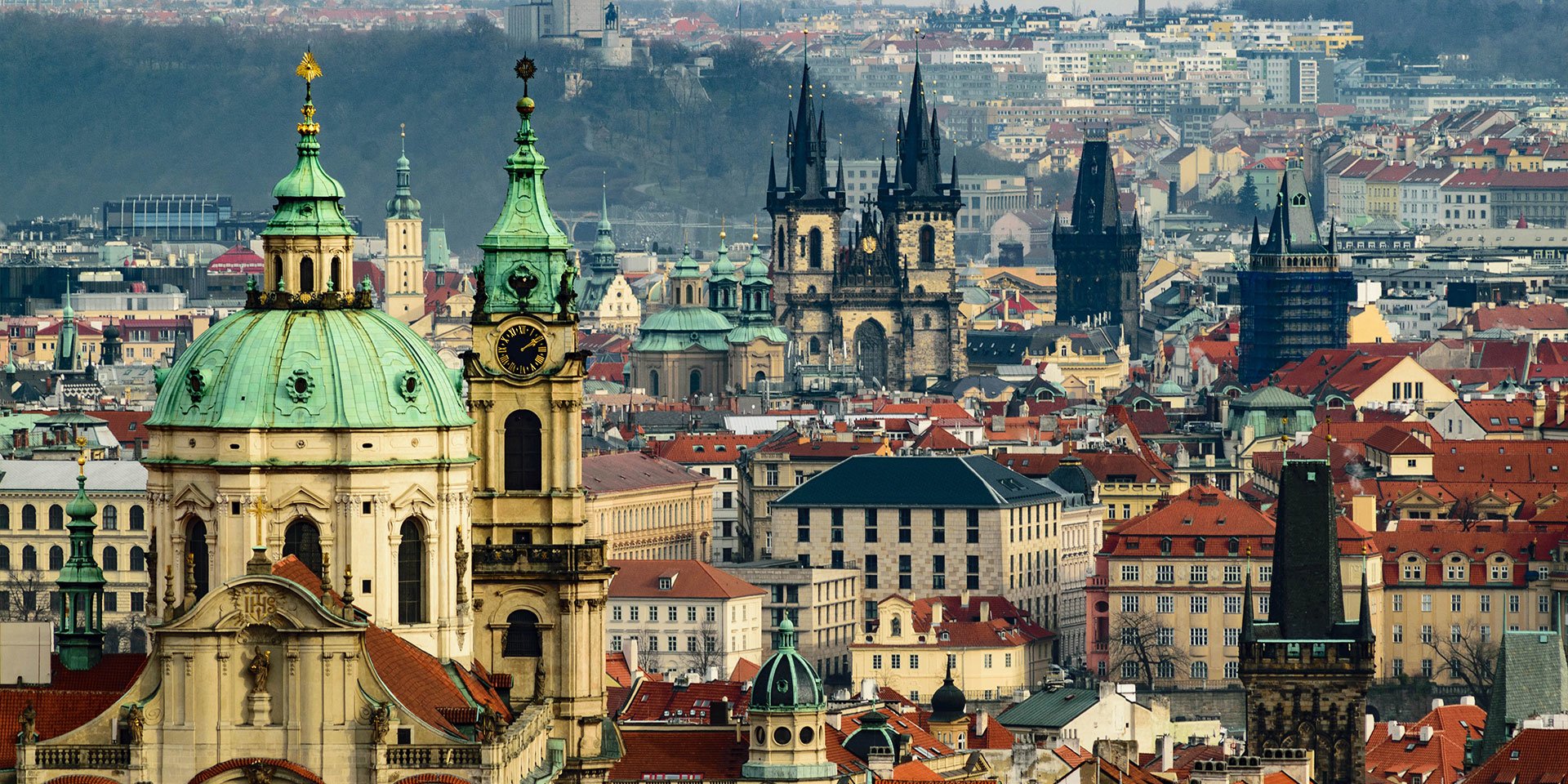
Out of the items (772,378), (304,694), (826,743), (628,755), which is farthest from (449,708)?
(772,378)

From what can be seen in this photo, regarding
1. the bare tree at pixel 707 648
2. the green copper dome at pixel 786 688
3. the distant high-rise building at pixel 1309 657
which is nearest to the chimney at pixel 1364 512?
the bare tree at pixel 707 648

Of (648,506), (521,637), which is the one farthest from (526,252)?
(648,506)

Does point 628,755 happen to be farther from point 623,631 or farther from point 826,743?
point 623,631

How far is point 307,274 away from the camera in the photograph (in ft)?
205

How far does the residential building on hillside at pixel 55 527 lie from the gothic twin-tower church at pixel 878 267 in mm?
76040

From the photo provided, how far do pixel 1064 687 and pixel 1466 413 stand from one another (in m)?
52.9

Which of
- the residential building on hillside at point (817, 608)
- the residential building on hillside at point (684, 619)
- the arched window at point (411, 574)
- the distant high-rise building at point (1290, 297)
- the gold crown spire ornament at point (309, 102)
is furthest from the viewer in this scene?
the distant high-rise building at point (1290, 297)

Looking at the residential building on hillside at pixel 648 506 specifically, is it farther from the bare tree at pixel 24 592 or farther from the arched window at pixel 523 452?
the arched window at pixel 523 452

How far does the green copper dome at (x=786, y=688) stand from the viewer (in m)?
77.1

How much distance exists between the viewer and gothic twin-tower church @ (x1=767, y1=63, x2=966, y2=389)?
194m

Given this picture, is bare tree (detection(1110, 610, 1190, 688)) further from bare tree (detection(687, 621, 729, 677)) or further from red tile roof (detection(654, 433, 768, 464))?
red tile roof (detection(654, 433, 768, 464))

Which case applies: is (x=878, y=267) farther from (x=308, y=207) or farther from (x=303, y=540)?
(x=303, y=540)

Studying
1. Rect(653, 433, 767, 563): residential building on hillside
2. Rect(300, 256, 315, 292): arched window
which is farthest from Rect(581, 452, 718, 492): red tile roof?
Rect(300, 256, 315, 292): arched window

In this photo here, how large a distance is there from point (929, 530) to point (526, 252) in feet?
206
